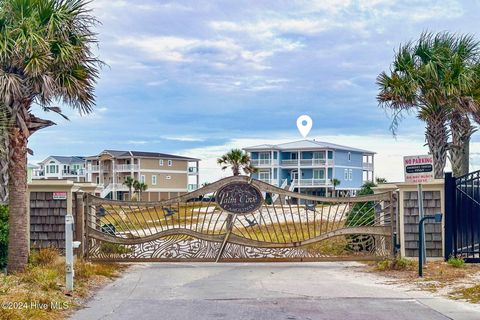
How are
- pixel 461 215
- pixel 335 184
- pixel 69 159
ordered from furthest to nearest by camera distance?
1. pixel 69 159
2. pixel 335 184
3. pixel 461 215

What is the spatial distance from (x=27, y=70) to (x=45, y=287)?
4256 mm

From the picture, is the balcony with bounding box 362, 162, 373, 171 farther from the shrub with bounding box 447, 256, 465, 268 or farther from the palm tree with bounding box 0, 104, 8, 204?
the palm tree with bounding box 0, 104, 8, 204

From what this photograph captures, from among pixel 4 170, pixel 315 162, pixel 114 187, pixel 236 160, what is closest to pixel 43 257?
pixel 4 170

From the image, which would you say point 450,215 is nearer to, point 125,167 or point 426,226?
point 426,226

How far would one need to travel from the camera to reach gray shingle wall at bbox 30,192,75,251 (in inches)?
638

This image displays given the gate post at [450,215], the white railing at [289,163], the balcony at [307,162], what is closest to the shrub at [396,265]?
the gate post at [450,215]

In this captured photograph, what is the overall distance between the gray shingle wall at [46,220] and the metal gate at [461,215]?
8.83 metres

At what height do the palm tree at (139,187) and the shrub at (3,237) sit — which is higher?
the palm tree at (139,187)

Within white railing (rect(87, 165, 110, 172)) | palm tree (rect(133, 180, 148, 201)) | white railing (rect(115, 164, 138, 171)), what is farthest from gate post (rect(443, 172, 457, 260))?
white railing (rect(87, 165, 110, 172))

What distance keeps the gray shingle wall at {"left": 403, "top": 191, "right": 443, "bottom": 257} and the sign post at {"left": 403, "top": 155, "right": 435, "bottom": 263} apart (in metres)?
0.44

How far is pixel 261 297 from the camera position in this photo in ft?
37.1

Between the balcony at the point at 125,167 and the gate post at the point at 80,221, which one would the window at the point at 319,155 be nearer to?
the balcony at the point at 125,167

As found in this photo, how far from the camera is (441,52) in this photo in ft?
73.8

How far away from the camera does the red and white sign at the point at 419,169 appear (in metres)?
15.4
